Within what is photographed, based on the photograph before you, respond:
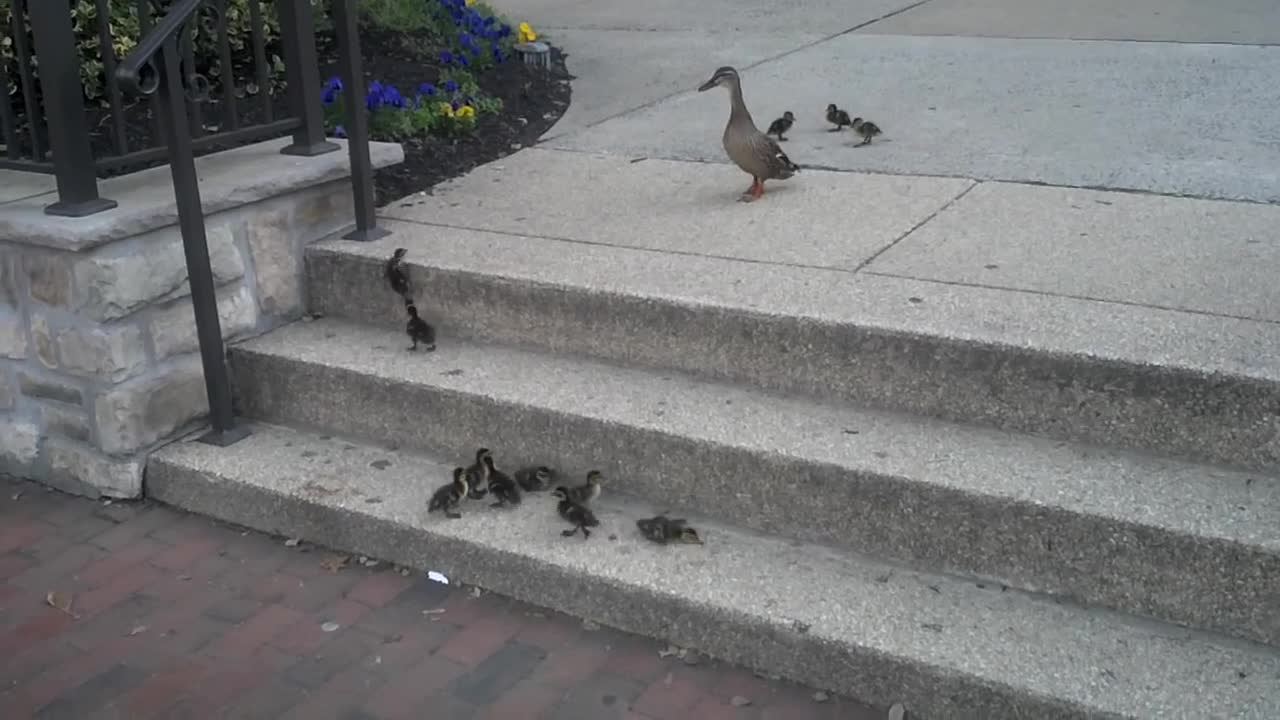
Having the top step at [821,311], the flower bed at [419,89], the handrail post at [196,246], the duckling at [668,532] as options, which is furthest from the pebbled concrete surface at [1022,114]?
the duckling at [668,532]

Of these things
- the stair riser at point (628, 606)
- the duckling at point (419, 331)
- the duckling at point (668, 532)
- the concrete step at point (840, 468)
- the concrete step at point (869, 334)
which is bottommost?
the stair riser at point (628, 606)

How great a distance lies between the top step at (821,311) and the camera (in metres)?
3.27

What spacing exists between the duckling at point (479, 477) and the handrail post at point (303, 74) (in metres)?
1.72

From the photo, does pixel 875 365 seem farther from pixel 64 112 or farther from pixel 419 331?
pixel 64 112

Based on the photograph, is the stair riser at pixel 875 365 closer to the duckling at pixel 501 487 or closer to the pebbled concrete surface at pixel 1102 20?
the duckling at pixel 501 487

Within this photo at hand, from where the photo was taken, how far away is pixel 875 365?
3590mm

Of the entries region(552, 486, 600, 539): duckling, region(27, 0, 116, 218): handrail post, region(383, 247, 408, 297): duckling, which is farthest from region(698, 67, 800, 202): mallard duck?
region(27, 0, 116, 218): handrail post

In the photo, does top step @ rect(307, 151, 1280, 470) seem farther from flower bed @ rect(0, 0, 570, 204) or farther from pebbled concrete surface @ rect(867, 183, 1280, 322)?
flower bed @ rect(0, 0, 570, 204)

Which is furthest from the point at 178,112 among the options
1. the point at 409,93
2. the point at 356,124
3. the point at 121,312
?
the point at 409,93

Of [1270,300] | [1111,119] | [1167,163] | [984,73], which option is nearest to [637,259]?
[1270,300]

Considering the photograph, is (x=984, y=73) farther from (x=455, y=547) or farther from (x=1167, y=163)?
(x=455, y=547)

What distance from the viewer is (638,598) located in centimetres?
327

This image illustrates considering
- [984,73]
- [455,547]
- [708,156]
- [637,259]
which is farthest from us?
[984,73]

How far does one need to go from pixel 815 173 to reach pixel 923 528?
2447mm
